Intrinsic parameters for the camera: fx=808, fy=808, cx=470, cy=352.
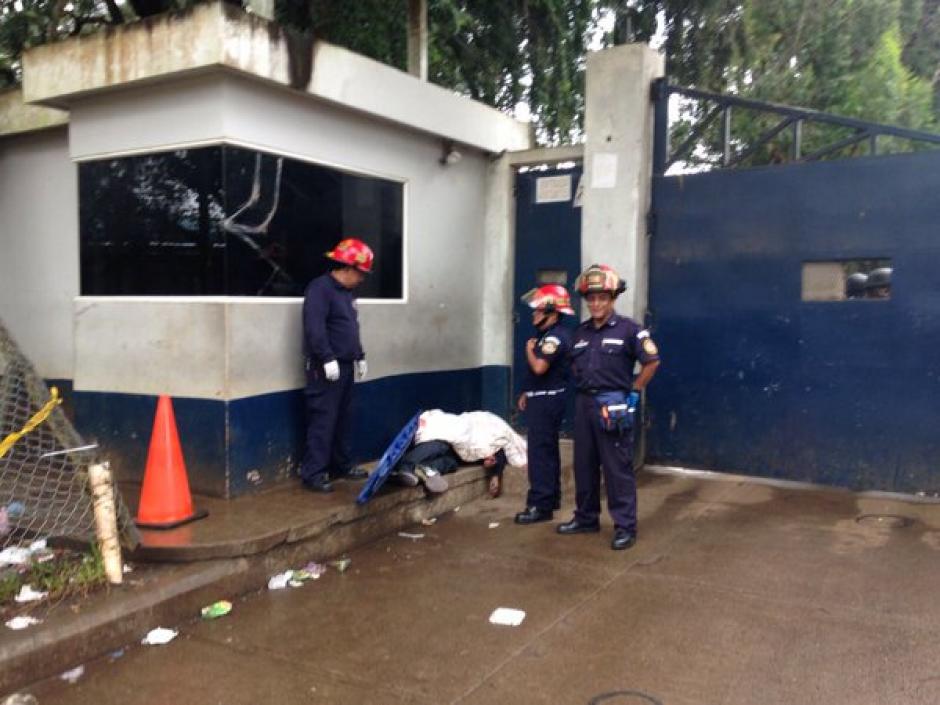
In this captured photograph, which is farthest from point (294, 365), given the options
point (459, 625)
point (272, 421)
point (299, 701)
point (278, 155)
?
point (299, 701)

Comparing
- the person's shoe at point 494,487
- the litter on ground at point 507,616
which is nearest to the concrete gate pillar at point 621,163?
the person's shoe at point 494,487

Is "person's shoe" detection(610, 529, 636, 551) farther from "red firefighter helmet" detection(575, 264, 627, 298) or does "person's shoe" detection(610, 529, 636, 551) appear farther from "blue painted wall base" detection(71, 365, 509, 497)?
"blue painted wall base" detection(71, 365, 509, 497)

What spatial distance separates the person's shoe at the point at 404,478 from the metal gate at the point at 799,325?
95.1 inches

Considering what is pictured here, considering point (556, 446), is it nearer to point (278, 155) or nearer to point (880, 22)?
point (278, 155)

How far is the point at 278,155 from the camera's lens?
5672 mm

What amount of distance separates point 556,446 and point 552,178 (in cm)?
302

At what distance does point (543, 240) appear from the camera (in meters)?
7.79

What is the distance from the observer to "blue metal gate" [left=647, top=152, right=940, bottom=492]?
605 cm

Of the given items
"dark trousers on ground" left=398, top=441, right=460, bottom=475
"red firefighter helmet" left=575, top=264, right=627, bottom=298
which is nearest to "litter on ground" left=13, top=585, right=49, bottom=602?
"dark trousers on ground" left=398, top=441, right=460, bottom=475

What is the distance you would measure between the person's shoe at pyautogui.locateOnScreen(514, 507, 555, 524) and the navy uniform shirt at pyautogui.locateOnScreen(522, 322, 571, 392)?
2.85 ft

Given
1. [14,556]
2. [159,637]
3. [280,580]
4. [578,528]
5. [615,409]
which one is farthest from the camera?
[578,528]

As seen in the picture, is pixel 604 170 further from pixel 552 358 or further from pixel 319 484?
pixel 319 484

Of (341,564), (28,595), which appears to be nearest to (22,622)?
(28,595)

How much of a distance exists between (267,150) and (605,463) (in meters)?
3.12
